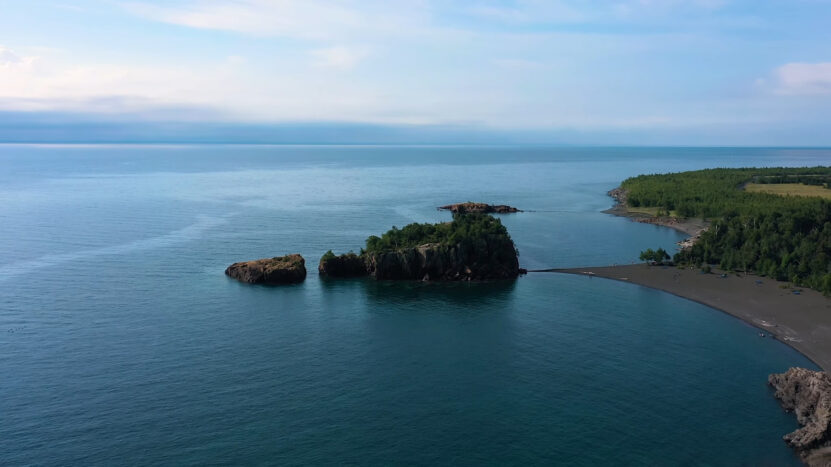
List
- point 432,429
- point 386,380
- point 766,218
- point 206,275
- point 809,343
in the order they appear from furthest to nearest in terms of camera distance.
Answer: point 766,218
point 206,275
point 809,343
point 386,380
point 432,429

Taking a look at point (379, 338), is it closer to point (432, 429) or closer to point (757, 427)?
point (432, 429)

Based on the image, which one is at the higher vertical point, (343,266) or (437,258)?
(437,258)

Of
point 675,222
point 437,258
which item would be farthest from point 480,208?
point 437,258

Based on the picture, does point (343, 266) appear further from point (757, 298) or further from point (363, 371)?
point (757, 298)

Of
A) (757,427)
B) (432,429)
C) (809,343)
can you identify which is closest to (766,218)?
(809,343)

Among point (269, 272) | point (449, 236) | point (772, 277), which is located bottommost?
point (772, 277)

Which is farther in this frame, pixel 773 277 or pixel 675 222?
pixel 675 222
